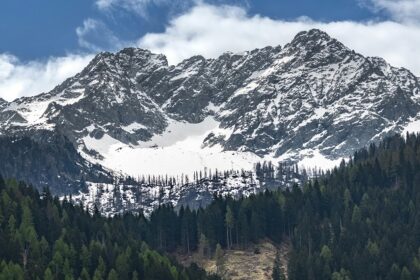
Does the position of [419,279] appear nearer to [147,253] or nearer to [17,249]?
[147,253]

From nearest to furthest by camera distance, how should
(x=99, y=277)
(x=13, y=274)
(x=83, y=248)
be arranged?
(x=13, y=274) → (x=99, y=277) → (x=83, y=248)

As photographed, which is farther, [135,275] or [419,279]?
[419,279]

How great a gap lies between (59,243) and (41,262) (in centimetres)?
958

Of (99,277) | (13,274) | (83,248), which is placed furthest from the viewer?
(83,248)

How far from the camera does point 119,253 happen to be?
197 metres

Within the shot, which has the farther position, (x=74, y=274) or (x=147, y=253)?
(x=147, y=253)

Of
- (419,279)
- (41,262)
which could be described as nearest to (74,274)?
(41,262)

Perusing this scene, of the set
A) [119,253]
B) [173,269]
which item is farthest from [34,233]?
[173,269]

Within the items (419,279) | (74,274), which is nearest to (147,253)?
(74,274)

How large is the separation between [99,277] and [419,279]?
70.6 metres

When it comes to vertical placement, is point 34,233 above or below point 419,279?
above

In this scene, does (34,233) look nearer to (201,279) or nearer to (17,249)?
(17,249)

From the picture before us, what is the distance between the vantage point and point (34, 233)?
19650 centimetres

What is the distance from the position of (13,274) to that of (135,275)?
27772 millimetres
